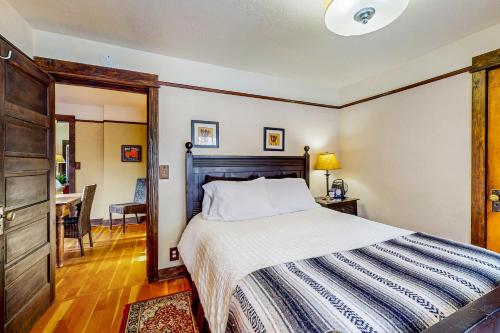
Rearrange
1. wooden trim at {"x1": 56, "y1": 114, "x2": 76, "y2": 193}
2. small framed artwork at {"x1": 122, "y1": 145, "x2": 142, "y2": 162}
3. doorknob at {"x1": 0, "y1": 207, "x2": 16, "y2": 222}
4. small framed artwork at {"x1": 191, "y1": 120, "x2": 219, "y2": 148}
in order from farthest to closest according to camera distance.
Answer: small framed artwork at {"x1": 122, "y1": 145, "x2": 142, "y2": 162} → wooden trim at {"x1": 56, "y1": 114, "x2": 76, "y2": 193} → small framed artwork at {"x1": 191, "y1": 120, "x2": 219, "y2": 148} → doorknob at {"x1": 0, "y1": 207, "x2": 16, "y2": 222}

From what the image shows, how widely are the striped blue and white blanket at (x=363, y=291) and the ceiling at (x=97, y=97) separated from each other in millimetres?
3702

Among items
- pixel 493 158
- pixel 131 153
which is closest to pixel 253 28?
pixel 493 158

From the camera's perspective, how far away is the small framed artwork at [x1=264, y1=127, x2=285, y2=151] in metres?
2.95

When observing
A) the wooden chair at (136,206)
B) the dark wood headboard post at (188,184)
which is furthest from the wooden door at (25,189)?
the wooden chair at (136,206)

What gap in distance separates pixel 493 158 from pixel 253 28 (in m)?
2.40

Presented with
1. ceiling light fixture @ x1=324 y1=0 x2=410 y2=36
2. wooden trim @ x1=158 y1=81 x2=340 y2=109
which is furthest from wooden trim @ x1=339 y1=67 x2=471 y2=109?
ceiling light fixture @ x1=324 y1=0 x2=410 y2=36

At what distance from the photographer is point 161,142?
7.84 ft

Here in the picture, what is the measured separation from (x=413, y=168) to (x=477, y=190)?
0.59 metres

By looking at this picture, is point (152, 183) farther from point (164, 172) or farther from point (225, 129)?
point (225, 129)

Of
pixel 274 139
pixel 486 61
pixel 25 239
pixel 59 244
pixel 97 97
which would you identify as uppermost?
pixel 97 97

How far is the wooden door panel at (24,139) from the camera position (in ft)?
4.87

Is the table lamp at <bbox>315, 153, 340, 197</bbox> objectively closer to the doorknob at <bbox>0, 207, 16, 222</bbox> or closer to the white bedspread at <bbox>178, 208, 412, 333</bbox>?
the white bedspread at <bbox>178, 208, 412, 333</bbox>

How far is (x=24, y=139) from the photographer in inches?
64.5

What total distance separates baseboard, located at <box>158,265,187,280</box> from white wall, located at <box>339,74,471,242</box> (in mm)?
2490
